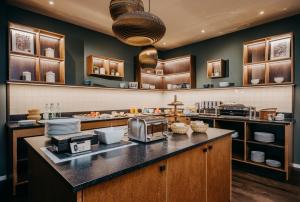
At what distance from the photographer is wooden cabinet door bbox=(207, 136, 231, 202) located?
1.81 meters

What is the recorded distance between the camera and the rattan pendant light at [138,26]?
134 cm

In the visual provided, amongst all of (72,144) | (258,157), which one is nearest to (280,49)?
(258,157)

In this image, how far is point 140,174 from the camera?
115cm

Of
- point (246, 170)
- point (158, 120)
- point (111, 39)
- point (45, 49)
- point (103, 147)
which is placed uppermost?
point (111, 39)

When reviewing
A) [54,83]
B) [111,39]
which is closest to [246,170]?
[54,83]

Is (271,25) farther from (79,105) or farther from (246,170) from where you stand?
(79,105)

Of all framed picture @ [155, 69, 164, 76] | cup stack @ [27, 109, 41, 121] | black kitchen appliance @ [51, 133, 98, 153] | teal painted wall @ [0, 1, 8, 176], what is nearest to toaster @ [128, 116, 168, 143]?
black kitchen appliance @ [51, 133, 98, 153]

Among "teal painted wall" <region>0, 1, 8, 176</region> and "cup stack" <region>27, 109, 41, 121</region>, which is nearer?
"teal painted wall" <region>0, 1, 8, 176</region>

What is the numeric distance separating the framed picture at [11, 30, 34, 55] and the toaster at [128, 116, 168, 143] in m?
2.72

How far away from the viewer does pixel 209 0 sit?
3062 millimetres

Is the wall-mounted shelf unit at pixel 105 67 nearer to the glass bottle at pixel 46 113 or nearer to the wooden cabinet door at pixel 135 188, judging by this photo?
the glass bottle at pixel 46 113

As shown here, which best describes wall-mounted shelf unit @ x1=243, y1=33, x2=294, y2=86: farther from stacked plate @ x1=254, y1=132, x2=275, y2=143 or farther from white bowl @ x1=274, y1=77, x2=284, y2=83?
stacked plate @ x1=254, y1=132, x2=275, y2=143

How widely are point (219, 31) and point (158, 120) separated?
12.3ft

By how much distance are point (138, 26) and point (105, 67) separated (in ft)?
10.6
